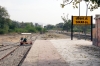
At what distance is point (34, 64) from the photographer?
15.8 m

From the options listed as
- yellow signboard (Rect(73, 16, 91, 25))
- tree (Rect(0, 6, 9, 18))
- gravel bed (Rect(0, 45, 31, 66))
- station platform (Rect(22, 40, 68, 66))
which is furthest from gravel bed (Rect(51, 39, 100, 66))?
tree (Rect(0, 6, 9, 18))

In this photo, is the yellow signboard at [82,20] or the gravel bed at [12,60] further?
the yellow signboard at [82,20]

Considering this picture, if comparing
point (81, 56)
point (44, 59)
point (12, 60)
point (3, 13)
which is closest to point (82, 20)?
point (81, 56)

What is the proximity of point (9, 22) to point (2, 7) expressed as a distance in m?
9.88

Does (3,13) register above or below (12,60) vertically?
above

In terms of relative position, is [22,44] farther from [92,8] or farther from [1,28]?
[1,28]

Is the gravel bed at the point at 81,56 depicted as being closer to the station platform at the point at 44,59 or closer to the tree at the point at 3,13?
the station platform at the point at 44,59

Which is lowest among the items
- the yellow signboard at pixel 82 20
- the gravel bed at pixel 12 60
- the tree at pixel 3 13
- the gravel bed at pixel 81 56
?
the gravel bed at pixel 12 60

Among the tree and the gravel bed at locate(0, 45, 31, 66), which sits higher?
the tree

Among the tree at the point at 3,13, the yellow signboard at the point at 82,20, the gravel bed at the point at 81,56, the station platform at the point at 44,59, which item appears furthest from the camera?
the tree at the point at 3,13

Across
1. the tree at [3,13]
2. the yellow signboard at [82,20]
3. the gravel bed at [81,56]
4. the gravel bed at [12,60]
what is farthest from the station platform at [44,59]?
the tree at [3,13]

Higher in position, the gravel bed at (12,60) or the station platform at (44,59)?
the station platform at (44,59)

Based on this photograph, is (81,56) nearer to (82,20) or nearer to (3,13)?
(82,20)

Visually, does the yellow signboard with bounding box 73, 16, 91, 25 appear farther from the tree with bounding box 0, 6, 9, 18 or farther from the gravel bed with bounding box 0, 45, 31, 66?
the tree with bounding box 0, 6, 9, 18
